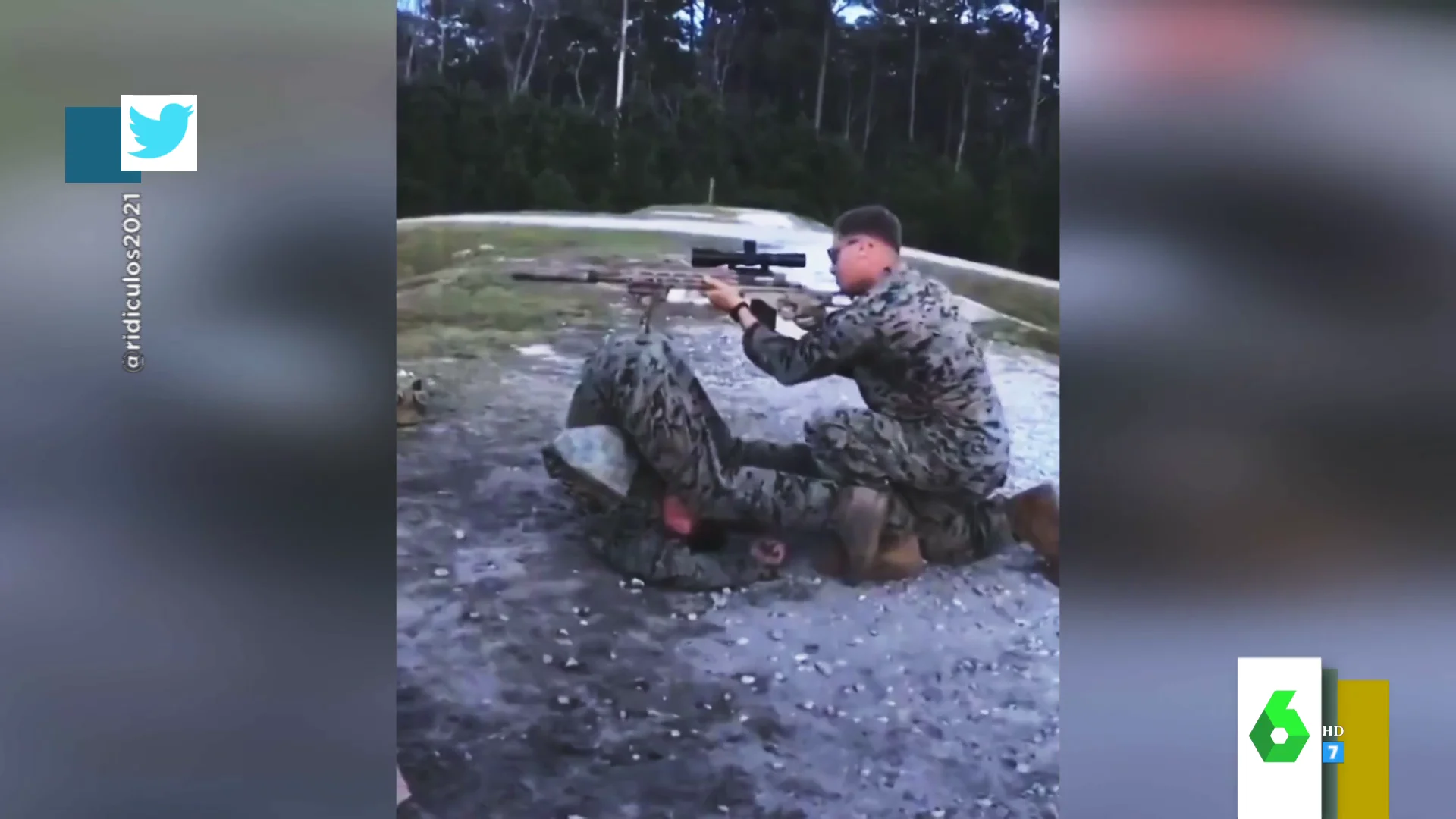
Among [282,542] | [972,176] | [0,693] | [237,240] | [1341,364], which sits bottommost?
[0,693]

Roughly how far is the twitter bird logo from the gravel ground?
620mm

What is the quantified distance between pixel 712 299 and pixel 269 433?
85cm

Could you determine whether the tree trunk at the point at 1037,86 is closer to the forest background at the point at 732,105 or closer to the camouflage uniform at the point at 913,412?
the forest background at the point at 732,105

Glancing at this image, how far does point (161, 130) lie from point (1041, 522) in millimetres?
1774

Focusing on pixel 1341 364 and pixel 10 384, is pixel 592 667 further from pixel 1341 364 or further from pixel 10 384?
pixel 1341 364

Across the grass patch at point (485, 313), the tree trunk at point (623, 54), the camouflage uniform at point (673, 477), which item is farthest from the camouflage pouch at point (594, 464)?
the tree trunk at point (623, 54)

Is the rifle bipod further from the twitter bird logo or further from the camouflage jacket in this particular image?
the twitter bird logo

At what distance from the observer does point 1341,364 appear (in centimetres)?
198

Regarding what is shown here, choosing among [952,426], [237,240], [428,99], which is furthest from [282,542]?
[952,426]

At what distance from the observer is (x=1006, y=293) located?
193 cm

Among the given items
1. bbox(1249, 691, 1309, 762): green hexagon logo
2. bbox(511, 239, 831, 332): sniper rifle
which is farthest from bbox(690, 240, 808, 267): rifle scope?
bbox(1249, 691, 1309, 762): green hexagon logo

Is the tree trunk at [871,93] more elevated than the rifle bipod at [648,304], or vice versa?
the tree trunk at [871,93]

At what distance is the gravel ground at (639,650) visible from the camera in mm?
1903

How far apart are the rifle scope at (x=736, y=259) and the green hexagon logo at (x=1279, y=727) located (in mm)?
1234
